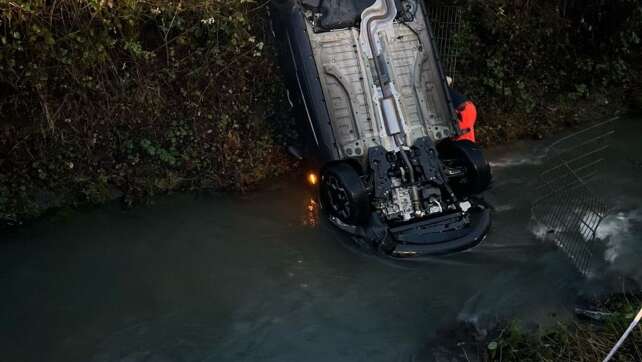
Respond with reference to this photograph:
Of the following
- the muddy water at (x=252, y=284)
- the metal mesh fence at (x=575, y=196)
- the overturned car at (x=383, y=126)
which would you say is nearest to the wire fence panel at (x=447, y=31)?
the overturned car at (x=383, y=126)

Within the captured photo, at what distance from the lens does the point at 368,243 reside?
25.0ft

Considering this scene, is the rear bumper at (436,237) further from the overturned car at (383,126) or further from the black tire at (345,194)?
the black tire at (345,194)

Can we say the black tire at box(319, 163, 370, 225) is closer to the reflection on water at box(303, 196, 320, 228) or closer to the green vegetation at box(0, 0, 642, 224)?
the reflection on water at box(303, 196, 320, 228)

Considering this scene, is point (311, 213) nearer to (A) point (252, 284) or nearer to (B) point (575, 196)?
(A) point (252, 284)

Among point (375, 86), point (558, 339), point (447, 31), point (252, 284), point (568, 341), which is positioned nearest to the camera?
point (568, 341)

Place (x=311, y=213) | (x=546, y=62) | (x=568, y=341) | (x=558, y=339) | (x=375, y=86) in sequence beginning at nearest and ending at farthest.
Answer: (x=568, y=341)
(x=558, y=339)
(x=375, y=86)
(x=311, y=213)
(x=546, y=62)

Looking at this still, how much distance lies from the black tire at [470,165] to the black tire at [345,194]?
3.90ft

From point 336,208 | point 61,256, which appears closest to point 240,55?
point 336,208

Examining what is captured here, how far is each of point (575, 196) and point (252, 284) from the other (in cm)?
405

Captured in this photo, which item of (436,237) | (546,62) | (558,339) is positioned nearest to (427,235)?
(436,237)

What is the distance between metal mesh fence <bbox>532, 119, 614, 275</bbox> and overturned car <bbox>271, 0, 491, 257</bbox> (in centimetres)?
102

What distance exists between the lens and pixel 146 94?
26.5 ft

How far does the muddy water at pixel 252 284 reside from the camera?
6617 mm

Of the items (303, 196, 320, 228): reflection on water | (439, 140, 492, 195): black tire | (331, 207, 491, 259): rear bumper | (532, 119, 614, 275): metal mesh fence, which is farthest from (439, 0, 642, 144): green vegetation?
(303, 196, 320, 228): reflection on water
